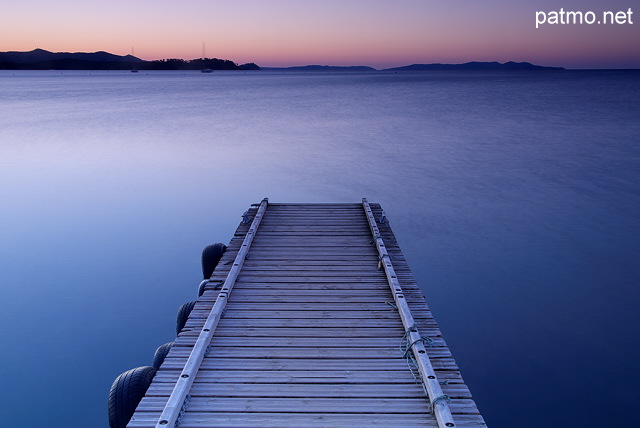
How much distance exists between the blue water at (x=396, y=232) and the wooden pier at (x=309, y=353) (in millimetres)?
2878

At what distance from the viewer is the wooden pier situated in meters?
4.98

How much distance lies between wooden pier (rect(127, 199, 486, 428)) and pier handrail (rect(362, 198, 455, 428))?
0.01m

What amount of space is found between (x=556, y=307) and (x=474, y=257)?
302cm

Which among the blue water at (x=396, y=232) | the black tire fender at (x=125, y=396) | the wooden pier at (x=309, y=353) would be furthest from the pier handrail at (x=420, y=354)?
the black tire fender at (x=125, y=396)

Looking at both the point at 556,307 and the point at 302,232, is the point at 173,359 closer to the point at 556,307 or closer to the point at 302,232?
the point at 302,232

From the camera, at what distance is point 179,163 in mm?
26188

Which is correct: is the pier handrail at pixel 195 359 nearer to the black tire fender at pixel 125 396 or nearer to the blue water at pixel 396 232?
the black tire fender at pixel 125 396

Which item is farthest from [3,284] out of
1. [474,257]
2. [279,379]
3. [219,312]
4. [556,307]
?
[556,307]

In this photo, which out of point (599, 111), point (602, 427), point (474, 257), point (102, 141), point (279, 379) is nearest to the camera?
point (279, 379)

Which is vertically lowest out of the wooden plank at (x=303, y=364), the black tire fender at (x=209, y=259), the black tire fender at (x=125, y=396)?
the black tire fender at (x=125, y=396)

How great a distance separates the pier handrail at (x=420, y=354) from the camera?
477 centimetres

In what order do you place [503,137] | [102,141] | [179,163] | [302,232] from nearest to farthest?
1. [302,232]
2. [179,163]
3. [102,141]
4. [503,137]

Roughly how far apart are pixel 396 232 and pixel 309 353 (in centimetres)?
1041

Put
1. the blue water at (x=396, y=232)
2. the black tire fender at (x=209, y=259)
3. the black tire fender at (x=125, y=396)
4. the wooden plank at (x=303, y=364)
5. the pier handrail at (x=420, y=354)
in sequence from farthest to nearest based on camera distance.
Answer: the black tire fender at (x=209, y=259) → the blue water at (x=396, y=232) → the black tire fender at (x=125, y=396) → the wooden plank at (x=303, y=364) → the pier handrail at (x=420, y=354)
